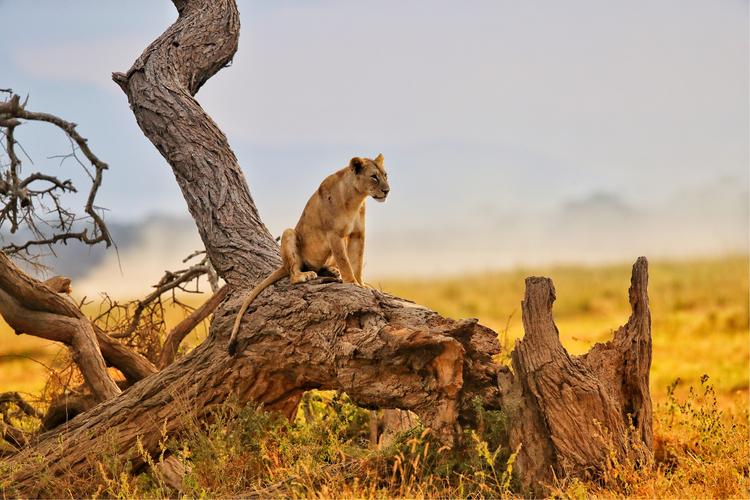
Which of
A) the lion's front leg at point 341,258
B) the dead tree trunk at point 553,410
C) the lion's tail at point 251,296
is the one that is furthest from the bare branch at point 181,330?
the dead tree trunk at point 553,410

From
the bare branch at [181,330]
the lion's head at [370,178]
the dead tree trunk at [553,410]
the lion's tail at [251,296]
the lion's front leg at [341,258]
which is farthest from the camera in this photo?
the bare branch at [181,330]

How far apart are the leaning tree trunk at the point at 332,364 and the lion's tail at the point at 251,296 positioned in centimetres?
10

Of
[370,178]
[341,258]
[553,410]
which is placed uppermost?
[370,178]

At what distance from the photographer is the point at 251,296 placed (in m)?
7.61

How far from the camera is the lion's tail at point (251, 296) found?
24.5 feet

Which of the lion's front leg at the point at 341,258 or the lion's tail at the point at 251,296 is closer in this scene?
the lion's tail at the point at 251,296

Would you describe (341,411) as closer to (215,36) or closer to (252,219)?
(252,219)

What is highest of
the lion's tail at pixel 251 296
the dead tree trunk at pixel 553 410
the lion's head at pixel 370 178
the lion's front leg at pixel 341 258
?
the lion's head at pixel 370 178

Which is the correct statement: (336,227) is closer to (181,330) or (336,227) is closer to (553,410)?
(553,410)

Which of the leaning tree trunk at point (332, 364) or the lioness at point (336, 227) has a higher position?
the lioness at point (336, 227)

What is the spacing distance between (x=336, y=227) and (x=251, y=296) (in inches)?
39.3

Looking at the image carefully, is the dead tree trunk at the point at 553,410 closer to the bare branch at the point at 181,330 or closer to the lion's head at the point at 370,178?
the lion's head at the point at 370,178

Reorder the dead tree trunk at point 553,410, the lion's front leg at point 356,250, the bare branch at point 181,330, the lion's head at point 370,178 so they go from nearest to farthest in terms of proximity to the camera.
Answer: the dead tree trunk at point 553,410 < the lion's head at point 370,178 < the lion's front leg at point 356,250 < the bare branch at point 181,330

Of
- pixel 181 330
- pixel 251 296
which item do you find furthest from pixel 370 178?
pixel 181 330
